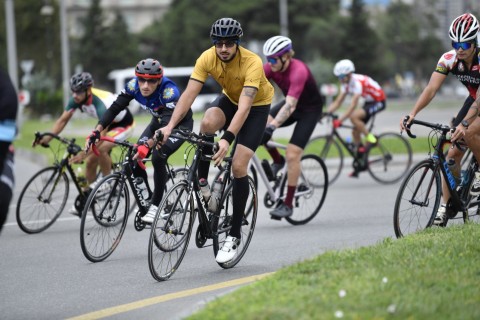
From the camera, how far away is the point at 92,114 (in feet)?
36.4

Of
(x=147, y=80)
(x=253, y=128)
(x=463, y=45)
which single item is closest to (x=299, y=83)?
(x=147, y=80)

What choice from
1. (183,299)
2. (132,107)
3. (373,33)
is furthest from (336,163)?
(373,33)

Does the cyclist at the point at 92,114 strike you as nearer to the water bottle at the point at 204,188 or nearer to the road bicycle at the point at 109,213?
the road bicycle at the point at 109,213

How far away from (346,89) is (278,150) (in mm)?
4052

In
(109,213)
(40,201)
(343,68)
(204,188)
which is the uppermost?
(343,68)

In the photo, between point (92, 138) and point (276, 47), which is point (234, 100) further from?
point (276, 47)

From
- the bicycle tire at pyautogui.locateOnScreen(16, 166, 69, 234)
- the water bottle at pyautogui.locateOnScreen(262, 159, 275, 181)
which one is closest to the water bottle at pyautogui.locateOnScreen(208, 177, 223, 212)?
the water bottle at pyautogui.locateOnScreen(262, 159, 275, 181)

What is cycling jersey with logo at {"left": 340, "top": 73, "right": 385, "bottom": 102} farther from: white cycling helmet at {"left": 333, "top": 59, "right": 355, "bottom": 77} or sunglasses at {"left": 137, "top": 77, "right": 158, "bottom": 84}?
sunglasses at {"left": 137, "top": 77, "right": 158, "bottom": 84}

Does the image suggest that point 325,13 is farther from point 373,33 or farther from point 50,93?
point 50,93

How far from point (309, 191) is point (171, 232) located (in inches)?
153

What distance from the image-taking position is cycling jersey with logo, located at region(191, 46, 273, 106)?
25.1 ft

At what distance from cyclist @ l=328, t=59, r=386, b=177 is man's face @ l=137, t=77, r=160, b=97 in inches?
232

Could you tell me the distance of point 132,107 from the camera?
211 ft

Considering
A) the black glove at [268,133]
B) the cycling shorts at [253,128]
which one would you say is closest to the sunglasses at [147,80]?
the cycling shorts at [253,128]
